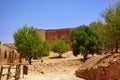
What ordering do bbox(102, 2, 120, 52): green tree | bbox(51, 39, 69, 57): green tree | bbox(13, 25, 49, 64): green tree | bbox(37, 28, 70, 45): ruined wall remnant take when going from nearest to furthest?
1. bbox(102, 2, 120, 52): green tree
2. bbox(13, 25, 49, 64): green tree
3. bbox(51, 39, 69, 57): green tree
4. bbox(37, 28, 70, 45): ruined wall remnant

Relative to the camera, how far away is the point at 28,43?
46.3 meters

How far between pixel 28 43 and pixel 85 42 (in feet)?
29.0

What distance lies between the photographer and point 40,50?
154 feet

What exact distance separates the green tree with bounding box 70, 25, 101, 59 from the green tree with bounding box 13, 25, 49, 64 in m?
5.66

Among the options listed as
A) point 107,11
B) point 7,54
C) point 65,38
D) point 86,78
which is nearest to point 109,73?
point 86,78

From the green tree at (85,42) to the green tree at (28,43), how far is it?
5655 millimetres

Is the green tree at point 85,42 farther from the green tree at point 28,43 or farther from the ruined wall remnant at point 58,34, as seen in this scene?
the ruined wall remnant at point 58,34

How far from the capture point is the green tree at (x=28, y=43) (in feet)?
151

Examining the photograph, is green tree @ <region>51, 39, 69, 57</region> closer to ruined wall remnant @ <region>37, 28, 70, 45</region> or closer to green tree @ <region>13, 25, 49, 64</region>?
green tree @ <region>13, 25, 49, 64</region>

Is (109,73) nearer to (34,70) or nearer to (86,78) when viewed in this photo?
(86,78)

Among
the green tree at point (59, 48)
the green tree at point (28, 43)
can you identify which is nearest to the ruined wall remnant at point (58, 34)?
the green tree at point (59, 48)

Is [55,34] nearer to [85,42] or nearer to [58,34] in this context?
[58,34]

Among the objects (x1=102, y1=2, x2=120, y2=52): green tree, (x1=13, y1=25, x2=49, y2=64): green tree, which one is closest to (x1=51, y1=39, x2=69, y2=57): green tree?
(x1=13, y1=25, x2=49, y2=64): green tree

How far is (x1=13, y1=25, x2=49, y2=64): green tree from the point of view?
46112 mm
